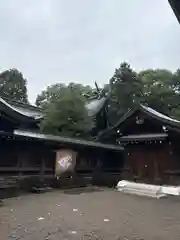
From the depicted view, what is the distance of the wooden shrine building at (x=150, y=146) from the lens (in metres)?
17.7

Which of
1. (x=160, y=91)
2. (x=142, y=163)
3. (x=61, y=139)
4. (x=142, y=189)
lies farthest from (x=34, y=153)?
(x=160, y=91)

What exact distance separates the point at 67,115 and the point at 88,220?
12.0 m

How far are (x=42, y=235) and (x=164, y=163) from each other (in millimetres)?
12670

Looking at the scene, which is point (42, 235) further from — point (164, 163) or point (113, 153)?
point (113, 153)

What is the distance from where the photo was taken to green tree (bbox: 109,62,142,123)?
2933 centimetres

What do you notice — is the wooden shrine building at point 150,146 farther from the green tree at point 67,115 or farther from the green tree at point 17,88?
the green tree at point 17,88

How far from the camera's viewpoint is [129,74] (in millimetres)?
31172

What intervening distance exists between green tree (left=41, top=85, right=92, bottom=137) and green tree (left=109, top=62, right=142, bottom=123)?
9005mm

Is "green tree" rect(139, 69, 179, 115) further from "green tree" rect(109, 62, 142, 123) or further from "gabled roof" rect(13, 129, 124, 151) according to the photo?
"gabled roof" rect(13, 129, 124, 151)

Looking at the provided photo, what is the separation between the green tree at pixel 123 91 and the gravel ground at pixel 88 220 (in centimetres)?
1756

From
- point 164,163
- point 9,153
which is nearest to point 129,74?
point 164,163

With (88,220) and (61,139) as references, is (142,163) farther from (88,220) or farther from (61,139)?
(88,220)

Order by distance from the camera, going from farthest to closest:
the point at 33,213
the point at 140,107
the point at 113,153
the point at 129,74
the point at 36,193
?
the point at 129,74 → the point at 113,153 → the point at 140,107 → the point at 36,193 → the point at 33,213

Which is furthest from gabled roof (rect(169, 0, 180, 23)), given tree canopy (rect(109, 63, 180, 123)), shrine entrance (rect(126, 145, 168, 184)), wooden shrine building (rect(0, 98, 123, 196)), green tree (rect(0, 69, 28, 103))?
green tree (rect(0, 69, 28, 103))
